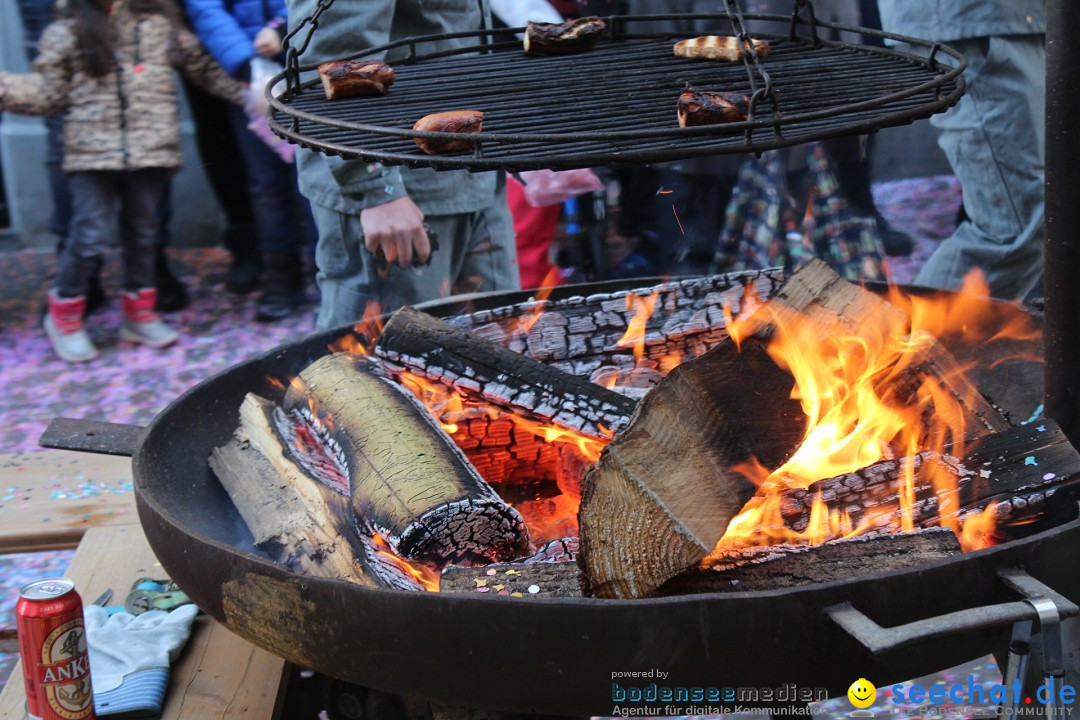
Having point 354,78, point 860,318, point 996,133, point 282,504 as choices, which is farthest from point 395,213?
point 996,133

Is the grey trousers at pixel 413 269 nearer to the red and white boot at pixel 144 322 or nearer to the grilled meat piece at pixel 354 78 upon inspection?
the grilled meat piece at pixel 354 78

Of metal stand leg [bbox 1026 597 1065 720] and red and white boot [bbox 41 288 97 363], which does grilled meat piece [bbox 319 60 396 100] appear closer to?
metal stand leg [bbox 1026 597 1065 720]

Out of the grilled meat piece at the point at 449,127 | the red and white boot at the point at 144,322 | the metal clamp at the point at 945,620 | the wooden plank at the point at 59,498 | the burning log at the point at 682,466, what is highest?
the grilled meat piece at the point at 449,127

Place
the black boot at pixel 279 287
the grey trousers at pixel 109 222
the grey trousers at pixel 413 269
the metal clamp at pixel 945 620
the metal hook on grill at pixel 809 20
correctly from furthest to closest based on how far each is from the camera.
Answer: the black boot at pixel 279 287 < the grey trousers at pixel 109 222 < the grey trousers at pixel 413 269 < the metal hook on grill at pixel 809 20 < the metal clamp at pixel 945 620

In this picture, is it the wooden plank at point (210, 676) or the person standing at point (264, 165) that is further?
the person standing at point (264, 165)

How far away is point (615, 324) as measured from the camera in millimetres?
2623

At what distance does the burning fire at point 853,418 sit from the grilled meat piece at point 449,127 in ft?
2.08

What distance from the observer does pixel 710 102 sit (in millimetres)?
1581

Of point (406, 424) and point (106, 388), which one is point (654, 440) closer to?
point (406, 424)

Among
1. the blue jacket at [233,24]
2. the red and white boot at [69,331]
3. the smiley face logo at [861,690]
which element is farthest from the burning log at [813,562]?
the red and white boot at [69,331]

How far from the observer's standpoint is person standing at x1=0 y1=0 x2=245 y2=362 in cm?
512

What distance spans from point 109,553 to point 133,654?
495 mm

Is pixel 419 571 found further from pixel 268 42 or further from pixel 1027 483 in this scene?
pixel 268 42

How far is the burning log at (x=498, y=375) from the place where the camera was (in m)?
2.19
